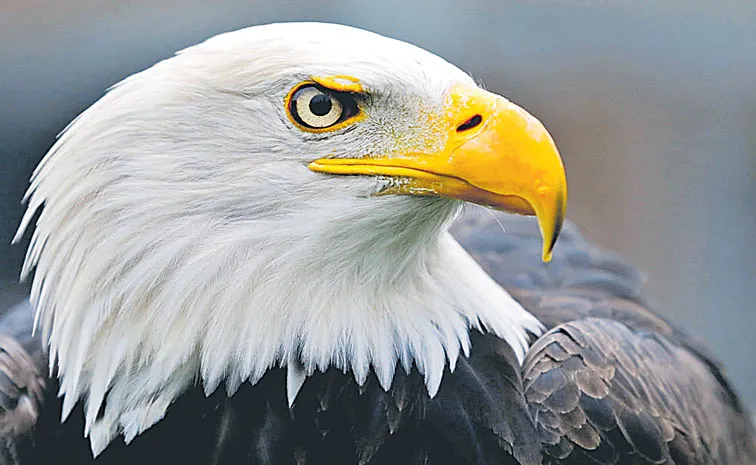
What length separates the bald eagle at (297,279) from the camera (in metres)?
1.00

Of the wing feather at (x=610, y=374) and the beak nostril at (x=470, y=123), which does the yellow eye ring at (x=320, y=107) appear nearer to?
the beak nostril at (x=470, y=123)

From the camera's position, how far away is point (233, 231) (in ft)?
3.44

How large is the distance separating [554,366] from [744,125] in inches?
90.9

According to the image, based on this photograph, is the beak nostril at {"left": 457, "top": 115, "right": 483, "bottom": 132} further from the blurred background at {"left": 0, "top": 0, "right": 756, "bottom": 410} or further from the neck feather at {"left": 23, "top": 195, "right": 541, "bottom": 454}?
the blurred background at {"left": 0, "top": 0, "right": 756, "bottom": 410}

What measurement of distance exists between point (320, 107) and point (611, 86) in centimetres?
260

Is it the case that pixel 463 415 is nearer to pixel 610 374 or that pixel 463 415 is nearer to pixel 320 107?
pixel 610 374

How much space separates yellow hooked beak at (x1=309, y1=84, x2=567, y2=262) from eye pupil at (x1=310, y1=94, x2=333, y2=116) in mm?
47

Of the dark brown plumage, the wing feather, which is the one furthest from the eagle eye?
the wing feather

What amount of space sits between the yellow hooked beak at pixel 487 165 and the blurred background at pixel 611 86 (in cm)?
203

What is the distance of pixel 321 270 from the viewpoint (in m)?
1.07

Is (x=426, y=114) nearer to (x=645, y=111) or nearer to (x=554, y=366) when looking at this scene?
(x=554, y=366)

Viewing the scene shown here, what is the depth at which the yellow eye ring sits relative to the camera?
1001 mm

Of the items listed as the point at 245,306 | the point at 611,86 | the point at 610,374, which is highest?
the point at 245,306

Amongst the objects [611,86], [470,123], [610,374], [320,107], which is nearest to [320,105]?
[320,107]
